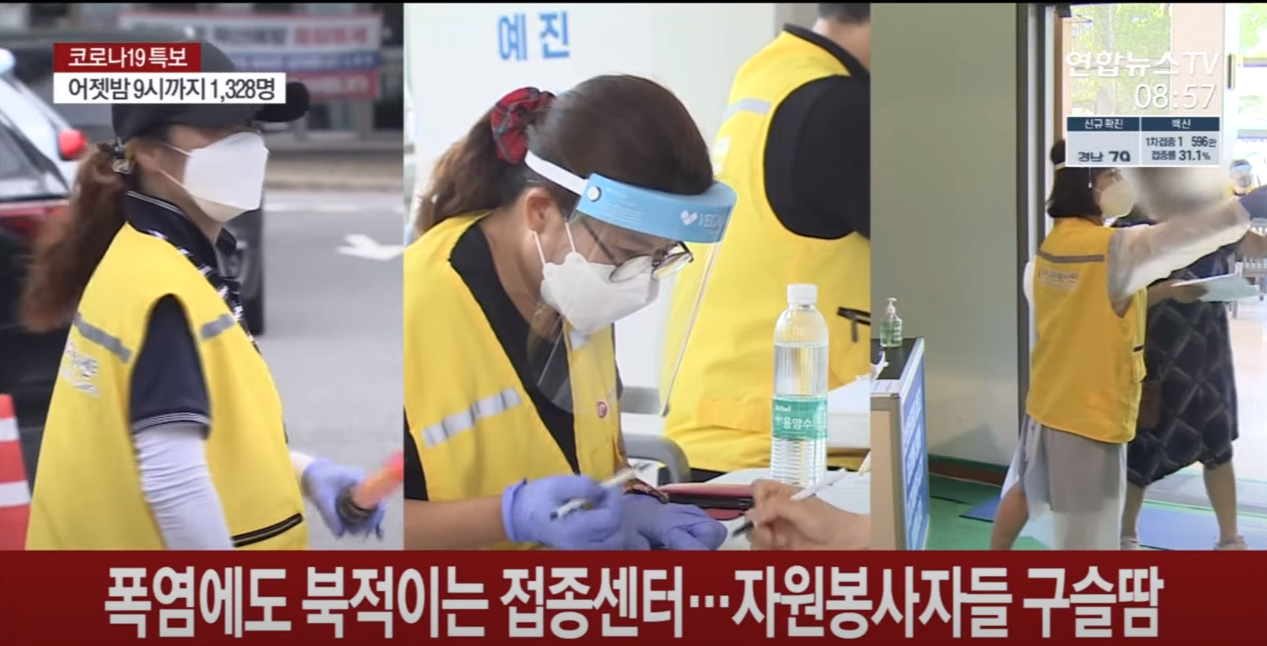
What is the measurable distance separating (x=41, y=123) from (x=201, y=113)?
0.85 feet

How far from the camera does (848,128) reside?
2.15m

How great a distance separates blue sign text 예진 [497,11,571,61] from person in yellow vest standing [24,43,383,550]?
0.42 metres

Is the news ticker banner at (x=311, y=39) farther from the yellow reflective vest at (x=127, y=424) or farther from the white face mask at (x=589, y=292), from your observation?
the white face mask at (x=589, y=292)

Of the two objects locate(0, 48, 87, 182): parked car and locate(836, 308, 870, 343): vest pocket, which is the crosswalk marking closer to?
locate(0, 48, 87, 182): parked car

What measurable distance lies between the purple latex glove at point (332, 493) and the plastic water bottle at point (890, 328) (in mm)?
911

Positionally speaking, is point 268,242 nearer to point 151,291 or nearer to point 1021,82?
point 151,291

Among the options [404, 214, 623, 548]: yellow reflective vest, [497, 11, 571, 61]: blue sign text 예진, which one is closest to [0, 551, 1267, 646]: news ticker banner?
[404, 214, 623, 548]: yellow reflective vest

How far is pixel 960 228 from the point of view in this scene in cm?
225

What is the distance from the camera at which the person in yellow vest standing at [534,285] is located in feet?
6.84

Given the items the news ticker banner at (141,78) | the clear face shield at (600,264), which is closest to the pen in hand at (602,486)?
the clear face shield at (600,264)

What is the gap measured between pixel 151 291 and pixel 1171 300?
5.45 feet

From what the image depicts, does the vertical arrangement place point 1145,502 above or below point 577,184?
below

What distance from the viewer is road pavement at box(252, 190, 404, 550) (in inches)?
86.5

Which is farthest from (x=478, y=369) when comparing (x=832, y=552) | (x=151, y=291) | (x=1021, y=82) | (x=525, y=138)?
(x=1021, y=82)
